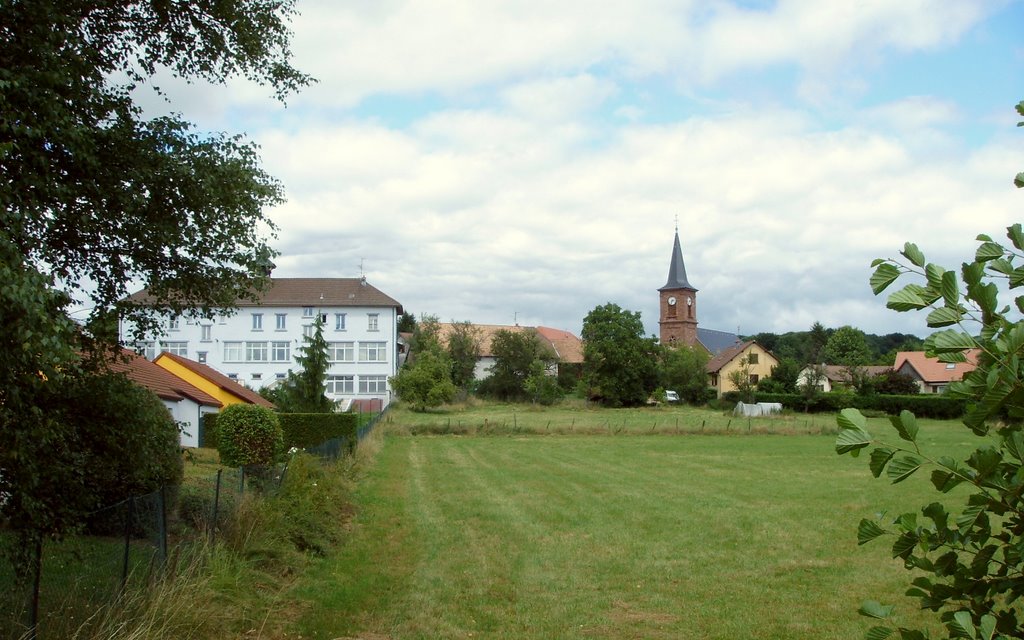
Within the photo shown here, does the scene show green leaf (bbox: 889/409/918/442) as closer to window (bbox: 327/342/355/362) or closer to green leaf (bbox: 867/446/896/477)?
green leaf (bbox: 867/446/896/477)

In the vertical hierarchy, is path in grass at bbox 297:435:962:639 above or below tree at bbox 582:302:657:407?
below

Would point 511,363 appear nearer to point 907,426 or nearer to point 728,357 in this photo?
point 728,357

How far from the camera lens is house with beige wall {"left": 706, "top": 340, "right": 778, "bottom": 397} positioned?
85.7 meters

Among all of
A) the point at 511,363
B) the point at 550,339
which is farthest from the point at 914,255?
the point at 550,339

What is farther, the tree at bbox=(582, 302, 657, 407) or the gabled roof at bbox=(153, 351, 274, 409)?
the tree at bbox=(582, 302, 657, 407)

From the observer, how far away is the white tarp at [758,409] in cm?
6078

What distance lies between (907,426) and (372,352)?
224ft

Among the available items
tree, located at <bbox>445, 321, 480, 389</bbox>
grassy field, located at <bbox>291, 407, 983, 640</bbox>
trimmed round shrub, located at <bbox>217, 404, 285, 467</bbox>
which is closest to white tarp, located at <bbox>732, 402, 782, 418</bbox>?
tree, located at <bbox>445, 321, 480, 389</bbox>

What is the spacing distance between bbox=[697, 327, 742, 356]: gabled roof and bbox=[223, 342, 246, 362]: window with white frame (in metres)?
84.1

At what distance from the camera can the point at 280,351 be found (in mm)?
69062

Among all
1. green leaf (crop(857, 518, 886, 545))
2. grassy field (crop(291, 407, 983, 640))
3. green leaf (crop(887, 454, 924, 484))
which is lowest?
grassy field (crop(291, 407, 983, 640))

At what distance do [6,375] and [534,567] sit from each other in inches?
335

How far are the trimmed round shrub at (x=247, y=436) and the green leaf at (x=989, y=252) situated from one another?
23674 mm

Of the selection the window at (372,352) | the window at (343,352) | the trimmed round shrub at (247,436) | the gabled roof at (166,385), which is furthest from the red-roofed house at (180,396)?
the window at (372,352)
